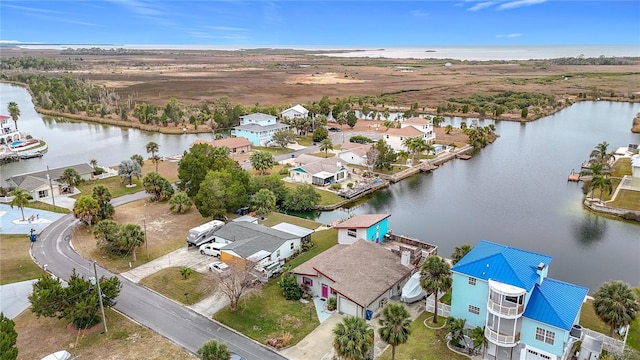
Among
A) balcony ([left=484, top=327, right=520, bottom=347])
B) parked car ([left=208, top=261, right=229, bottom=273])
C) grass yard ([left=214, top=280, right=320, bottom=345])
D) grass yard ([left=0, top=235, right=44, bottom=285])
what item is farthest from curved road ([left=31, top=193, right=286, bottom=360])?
balcony ([left=484, top=327, right=520, bottom=347])

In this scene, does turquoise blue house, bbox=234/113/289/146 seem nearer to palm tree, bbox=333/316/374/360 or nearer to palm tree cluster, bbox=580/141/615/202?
palm tree cluster, bbox=580/141/615/202

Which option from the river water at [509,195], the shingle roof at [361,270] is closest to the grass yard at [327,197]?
the river water at [509,195]

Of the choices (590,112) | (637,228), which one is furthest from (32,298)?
(590,112)

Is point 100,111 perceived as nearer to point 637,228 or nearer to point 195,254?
point 195,254

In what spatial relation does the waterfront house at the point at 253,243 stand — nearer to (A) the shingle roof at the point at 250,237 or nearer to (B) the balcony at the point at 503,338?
(A) the shingle roof at the point at 250,237

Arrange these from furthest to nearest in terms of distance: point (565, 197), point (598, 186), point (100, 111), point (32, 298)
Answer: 1. point (100, 111)
2. point (565, 197)
3. point (598, 186)
4. point (32, 298)
